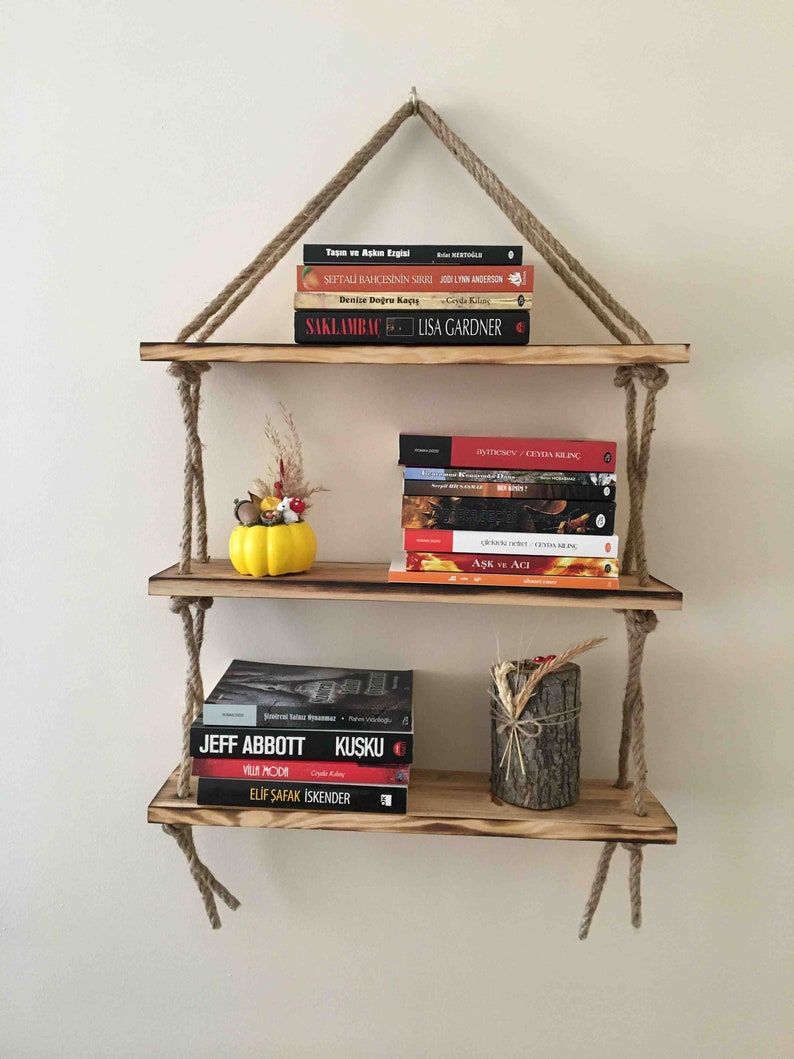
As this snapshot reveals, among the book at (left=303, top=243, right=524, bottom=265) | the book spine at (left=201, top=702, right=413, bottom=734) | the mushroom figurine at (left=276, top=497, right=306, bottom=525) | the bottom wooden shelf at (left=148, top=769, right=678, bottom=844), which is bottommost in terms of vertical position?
the bottom wooden shelf at (left=148, top=769, right=678, bottom=844)

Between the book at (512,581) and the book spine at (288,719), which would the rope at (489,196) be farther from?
the book spine at (288,719)

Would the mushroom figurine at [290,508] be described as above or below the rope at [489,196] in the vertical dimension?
below

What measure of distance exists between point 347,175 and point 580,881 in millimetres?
1156

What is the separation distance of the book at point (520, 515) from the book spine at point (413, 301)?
0.26 meters

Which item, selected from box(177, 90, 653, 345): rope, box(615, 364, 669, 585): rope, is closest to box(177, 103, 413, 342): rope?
box(177, 90, 653, 345): rope

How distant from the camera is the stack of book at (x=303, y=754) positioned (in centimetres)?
121

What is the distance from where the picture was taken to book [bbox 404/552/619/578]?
1.18 m

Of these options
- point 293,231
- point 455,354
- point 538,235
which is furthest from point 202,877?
point 538,235

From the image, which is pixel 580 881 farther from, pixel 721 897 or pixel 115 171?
pixel 115 171

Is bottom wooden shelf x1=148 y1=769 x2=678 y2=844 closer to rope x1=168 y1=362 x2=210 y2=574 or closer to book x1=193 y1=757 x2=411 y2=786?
book x1=193 y1=757 x2=411 y2=786

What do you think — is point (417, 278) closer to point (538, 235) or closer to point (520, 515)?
point (538, 235)

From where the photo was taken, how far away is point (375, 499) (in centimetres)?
137

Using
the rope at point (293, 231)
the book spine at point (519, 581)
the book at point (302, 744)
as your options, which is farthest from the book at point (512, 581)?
the rope at point (293, 231)

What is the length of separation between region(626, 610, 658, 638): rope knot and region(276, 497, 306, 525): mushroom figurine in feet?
1.65
